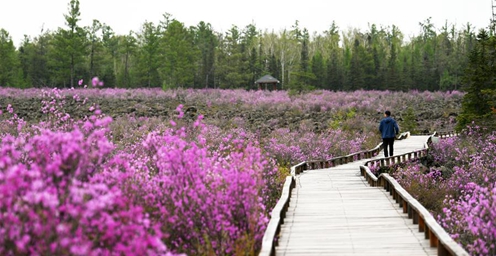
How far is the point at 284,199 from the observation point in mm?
10711

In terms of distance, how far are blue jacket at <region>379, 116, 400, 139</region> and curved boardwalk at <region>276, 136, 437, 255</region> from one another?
4780 millimetres

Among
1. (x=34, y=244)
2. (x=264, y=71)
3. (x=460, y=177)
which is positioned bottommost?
(x=460, y=177)

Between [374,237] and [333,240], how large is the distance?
0.63 metres

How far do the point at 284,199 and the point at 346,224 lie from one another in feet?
4.78

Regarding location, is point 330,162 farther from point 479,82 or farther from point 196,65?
point 196,65

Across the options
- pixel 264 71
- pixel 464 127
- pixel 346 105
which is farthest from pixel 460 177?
pixel 264 71

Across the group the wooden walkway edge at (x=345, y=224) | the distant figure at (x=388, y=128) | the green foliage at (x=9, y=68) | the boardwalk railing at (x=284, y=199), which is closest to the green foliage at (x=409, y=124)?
the boardwalk railing at (x=284, y=199)

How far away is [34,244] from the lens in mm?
4633

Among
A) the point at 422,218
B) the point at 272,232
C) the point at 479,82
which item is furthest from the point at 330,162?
the point at 272,232

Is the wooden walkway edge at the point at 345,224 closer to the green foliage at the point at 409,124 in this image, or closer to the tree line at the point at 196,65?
the green foliage at the point at 409,124

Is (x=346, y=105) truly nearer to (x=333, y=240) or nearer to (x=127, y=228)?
(x=333, y=240)

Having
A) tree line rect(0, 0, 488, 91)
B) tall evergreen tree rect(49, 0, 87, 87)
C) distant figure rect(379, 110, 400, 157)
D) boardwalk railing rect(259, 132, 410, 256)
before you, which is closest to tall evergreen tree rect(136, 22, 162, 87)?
tree line rect(0, 0, 488, 91)

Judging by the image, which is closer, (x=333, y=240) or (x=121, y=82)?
(x=333, y=240)

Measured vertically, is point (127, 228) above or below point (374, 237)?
above
